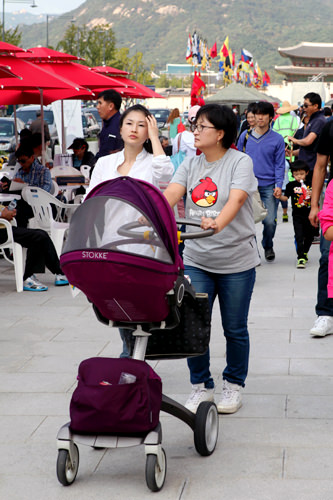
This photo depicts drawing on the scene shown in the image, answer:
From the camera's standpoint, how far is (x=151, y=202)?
352cm

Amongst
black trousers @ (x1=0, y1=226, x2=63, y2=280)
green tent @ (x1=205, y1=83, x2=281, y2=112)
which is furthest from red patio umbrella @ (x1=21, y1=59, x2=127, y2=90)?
green tent @ (x1=205, y1=83, x2=281, y2=112)

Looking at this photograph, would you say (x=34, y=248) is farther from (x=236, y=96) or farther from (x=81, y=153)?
(x=236, y=96)

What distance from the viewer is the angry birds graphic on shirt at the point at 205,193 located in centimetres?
425

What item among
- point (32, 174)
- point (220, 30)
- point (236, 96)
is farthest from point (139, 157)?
point (220, 30)

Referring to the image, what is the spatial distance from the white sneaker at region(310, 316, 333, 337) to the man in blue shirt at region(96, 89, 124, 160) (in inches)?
110

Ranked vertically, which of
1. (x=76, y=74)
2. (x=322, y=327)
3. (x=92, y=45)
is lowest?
(x=322, y=327)

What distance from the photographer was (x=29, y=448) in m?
4.12

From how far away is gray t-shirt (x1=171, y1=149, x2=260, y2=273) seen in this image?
4242 mm

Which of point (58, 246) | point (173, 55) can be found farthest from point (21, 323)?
point (173, 55)

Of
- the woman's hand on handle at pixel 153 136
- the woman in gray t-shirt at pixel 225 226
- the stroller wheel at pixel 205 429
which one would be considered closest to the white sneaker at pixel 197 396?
the woman in gray t-shirt at pixel 225 226

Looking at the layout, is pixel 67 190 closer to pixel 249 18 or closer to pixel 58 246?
pixel 58 246

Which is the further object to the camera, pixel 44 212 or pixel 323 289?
pixel 44 212

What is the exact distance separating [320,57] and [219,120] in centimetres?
11646

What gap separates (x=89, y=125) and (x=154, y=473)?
91.0ft
